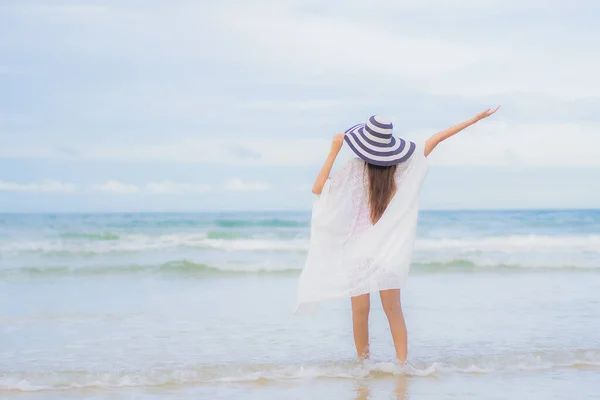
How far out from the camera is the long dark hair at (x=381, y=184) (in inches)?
196

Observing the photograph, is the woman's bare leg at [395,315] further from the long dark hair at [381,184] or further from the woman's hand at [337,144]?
the woman's hand at [337,144]

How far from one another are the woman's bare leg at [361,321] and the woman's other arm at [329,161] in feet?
2.68

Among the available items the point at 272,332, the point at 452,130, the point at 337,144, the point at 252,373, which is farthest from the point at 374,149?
the point at 272,332

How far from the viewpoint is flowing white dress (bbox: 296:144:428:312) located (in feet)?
16.4

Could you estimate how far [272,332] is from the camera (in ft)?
22.4

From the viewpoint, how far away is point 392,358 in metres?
5.80

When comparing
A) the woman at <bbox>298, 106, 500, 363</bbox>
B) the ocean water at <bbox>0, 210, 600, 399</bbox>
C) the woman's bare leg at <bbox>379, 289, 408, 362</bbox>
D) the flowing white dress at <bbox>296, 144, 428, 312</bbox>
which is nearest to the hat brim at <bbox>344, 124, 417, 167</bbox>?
the woman at <bbox>298, 106, 500, 363</bbox>

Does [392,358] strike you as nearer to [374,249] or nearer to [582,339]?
[374,249]

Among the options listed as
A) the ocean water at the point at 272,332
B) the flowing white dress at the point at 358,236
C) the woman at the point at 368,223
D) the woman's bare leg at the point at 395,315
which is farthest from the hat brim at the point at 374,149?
the ocean water at the point at 272,332

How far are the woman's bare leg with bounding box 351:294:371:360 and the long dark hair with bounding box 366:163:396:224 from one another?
67 cm

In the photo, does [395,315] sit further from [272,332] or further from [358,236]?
[272,332]

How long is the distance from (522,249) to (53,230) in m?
13.4

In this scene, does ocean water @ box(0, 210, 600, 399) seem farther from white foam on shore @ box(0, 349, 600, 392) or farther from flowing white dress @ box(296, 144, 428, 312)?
flowing white dress @ box(296, 144, 428, 312)

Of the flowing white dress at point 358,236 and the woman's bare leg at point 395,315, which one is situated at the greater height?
the flowing white dress at point 358,236
